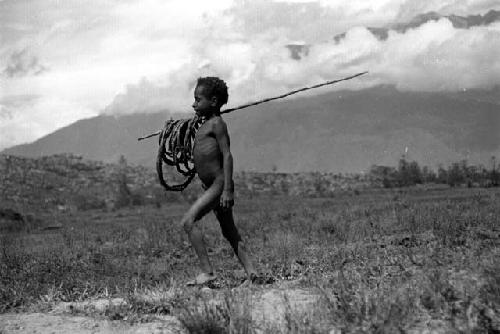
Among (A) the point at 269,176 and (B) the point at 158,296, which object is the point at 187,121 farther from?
(A) the point at 269,176

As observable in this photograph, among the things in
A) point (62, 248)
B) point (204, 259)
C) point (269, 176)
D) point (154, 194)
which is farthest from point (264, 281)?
point (269, 176)

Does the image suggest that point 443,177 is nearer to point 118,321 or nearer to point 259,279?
point 259,279

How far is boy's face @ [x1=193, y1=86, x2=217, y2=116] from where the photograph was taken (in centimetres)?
594

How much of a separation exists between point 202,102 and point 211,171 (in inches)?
26.4

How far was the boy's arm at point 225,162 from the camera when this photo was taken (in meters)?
5.77

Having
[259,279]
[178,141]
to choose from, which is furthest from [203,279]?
[178,141]

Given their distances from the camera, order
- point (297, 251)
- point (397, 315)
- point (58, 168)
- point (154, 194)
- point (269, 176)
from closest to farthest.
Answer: point (397, 315) < point (297, 251) < point (154, 194) < point (58, 168) < point (269, 176)

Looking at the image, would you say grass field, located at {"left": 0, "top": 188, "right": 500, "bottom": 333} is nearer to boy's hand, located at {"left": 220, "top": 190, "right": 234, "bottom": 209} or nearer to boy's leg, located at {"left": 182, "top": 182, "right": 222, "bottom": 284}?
boy's leg, located at {"left": 182, "top": 182, "right": 222, "bottom": 284}

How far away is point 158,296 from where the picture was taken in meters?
5.19

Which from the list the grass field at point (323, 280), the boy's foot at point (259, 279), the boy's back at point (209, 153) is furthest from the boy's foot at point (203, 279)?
the boy's back at point (209, 153)

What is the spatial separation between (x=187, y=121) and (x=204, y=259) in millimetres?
1426

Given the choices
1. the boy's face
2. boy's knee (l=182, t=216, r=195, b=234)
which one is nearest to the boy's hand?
boy's knee (l=182, t=216, r=195, b=234)

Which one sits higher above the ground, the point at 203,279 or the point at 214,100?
the point at 214,100

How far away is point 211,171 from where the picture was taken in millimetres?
5871
